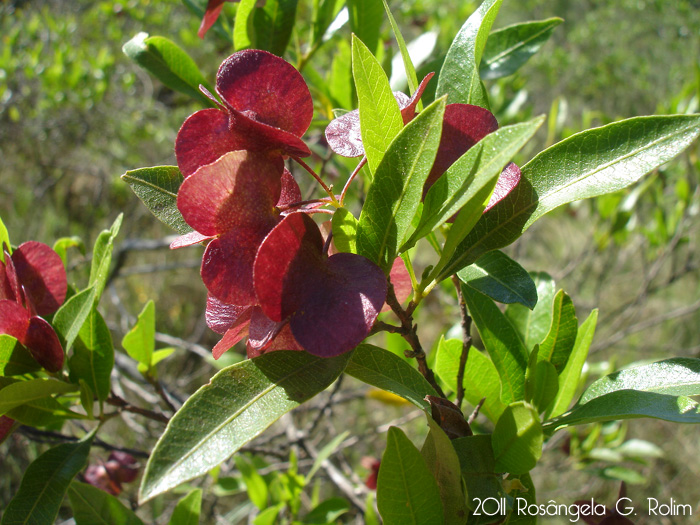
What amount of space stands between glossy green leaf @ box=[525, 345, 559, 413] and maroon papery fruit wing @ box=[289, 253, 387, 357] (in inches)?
14.4

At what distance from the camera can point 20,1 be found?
17.2 feet

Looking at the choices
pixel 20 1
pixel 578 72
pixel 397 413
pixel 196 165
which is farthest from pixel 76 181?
pixel 578 72

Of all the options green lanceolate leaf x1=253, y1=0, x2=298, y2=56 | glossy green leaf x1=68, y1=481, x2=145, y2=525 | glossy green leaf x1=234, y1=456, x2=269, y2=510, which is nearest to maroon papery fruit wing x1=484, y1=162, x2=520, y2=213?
green lanceolate leaf x1=253, y1=0, x2=298, y2=56

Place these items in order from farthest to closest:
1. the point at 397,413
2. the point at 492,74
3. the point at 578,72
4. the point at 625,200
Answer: the point at 578,72 → the point at 397,413 → the point at 625,200 → the point at 492,74

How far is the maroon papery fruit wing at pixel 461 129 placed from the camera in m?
0.59

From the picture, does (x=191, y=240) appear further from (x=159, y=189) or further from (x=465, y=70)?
(x=465, y=70)

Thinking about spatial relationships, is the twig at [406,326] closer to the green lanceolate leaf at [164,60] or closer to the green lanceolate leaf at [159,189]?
the green lanceolate leaf at [159,189]

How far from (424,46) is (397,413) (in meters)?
4.37

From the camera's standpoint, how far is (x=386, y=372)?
0.68 metres

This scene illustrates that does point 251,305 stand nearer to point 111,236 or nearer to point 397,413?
point 111,236

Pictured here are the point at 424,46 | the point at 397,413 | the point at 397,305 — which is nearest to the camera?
the point at 397,305

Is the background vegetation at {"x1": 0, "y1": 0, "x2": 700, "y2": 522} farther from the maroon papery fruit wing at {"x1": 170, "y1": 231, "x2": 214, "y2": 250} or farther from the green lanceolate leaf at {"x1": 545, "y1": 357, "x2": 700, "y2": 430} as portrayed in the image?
the maroon papery fruit wing at {"x1": 170, "y1": 231, "x2": 214, "y2": 250}

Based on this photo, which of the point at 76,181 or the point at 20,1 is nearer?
the point at 20,1

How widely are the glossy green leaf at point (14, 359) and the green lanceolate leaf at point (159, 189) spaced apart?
31 centimetres
